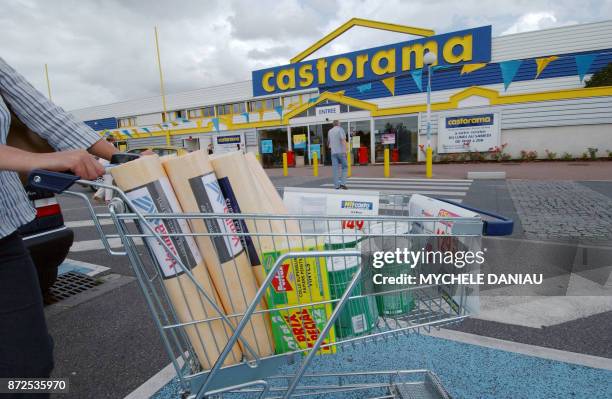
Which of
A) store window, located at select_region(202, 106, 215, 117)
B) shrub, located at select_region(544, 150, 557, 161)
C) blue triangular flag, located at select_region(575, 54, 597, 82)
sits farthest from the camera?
store window, located at select_region(202, 106, 215, 117)

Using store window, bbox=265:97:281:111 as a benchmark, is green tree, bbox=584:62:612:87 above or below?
below

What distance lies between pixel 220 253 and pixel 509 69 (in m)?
18.0

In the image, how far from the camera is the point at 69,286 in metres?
3.56

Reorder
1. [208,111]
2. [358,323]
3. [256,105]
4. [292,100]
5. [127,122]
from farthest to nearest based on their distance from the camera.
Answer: [127,122], [208,111], [256,105], [292,100], [358,323]

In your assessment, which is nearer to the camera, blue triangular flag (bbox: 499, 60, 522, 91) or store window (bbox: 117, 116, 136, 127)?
blue triangular flag (bbox: 499, 60, 522, 91)

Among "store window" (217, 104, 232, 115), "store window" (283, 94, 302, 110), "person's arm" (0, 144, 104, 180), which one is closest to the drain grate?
"person's arm" (0, 144, 104, 180)

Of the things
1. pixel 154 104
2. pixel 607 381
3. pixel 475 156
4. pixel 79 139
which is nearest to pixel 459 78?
pixel 475 156

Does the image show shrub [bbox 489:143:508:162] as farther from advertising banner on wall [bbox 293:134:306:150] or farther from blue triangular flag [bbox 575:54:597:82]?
advertising banner on wall [bbox 293:134:306:150]

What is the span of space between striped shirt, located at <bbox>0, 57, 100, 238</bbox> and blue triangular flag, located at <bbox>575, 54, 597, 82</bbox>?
19.1 meters

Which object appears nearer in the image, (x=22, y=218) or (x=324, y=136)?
(x=22, y=218)

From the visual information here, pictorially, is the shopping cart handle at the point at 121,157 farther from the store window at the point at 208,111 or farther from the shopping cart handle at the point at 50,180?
the store window at the point at 208,111

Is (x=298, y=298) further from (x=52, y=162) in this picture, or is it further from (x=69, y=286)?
(x=69, y=286)

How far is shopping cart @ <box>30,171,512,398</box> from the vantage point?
1172 millimetres

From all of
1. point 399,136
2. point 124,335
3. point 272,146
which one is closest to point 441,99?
point 399,136
